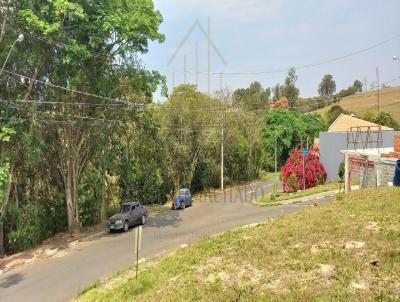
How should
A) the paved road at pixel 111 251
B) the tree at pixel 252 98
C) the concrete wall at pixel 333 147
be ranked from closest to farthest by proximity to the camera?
the paved road at pixel 111 251 < the concrete wall at pixel 333 147 < the tree at pixel 252 98

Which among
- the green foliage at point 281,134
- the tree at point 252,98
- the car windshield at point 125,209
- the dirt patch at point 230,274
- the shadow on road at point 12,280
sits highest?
the tree at point 252,98

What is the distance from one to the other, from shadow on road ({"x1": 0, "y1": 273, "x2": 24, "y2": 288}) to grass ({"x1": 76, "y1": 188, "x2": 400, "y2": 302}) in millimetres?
5248

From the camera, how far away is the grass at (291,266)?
11539 mm

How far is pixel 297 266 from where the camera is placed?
13211mm

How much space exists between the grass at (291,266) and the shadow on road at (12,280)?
5248 millimetres

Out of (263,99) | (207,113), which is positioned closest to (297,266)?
(207,113)

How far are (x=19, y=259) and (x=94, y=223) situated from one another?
9742 millimetres

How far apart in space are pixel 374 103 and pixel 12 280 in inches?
4639

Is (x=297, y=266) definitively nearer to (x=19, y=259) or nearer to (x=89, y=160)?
(x=19, y=259)

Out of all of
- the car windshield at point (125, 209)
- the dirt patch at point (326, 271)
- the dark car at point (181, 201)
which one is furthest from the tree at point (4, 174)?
the dark car at point (181, 201)

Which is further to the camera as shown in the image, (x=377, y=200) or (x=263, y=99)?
(x=263, y=99)

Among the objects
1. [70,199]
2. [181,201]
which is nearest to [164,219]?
[181,201]

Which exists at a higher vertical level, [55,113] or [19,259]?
[55,113]

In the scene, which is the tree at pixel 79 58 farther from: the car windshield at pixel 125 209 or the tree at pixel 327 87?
the tree at pixel 327 87
